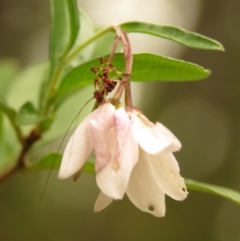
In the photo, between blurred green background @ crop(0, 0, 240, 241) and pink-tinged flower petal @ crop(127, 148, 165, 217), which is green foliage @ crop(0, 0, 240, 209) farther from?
blurred green background @ crop(0, 0, 240, 241)

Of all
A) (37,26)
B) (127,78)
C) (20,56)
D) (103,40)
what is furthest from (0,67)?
(37,26)

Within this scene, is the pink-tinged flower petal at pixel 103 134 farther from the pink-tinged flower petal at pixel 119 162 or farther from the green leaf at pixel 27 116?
the green leaf at pixel 27 116

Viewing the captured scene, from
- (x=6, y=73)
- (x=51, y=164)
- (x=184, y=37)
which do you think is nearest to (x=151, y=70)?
(x=184, y=37)

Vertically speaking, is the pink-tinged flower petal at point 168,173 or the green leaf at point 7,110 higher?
the pink-tinged flower petal at point 168,173

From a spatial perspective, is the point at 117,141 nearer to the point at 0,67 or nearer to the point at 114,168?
the point at 114,168

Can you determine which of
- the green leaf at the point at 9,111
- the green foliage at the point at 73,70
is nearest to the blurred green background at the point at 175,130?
the green foliage at the point at 73,70

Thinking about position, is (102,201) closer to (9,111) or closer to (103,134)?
(103,134)
